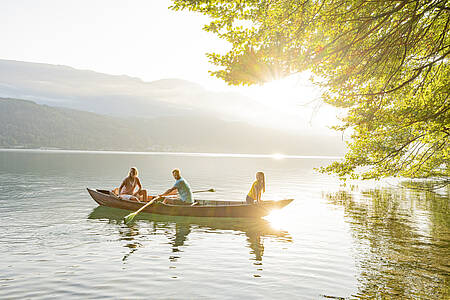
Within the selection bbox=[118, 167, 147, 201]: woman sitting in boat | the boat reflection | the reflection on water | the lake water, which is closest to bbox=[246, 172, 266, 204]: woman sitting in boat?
the boat reflection

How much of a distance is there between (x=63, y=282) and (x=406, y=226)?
16599mm

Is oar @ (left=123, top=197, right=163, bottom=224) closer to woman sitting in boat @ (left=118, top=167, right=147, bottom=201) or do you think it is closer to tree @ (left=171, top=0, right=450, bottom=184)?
woman sitting in boat @ (left=118, top=167, right=147, bottom=201)

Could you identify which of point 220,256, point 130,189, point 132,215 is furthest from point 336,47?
point 130,189

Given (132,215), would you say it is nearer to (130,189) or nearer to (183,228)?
(183,228)

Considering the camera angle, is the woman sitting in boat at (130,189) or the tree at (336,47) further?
the woman sitting in boat at (130,189)

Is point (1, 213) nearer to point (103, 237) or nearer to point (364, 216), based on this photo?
point (103, 237)

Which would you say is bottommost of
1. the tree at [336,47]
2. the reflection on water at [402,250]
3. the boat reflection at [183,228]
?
the reflection on water at [402,250]

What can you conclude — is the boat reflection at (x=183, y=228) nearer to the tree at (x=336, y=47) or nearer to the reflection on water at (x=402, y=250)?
the reflection on water at (x=402, y=250)

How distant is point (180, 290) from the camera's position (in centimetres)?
871

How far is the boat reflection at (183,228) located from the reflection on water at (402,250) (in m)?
3.43

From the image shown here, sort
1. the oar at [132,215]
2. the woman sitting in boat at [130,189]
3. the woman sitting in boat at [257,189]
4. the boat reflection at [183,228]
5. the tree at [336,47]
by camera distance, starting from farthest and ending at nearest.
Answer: the woman sitting in boat at [130,189]
the woman sitting in boat at [257,189]
the oar at [132,215]
the boat reflection at [183,228]
the tree at [336,47]

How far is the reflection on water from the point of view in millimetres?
9078

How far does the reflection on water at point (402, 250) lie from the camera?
9.08 meters

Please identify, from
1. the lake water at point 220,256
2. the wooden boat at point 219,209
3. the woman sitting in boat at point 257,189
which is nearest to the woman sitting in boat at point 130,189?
the wooden boat at point 219,209
